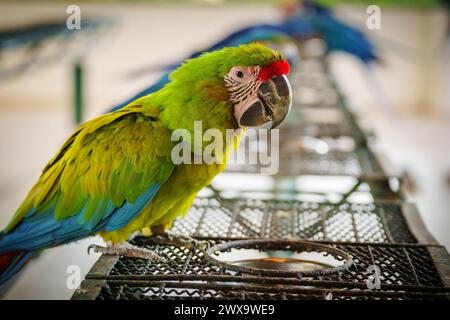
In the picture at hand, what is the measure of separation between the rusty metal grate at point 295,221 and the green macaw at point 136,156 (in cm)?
15

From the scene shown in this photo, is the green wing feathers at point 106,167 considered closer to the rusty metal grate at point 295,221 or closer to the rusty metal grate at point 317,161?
the rusty metal grate at point 295,221

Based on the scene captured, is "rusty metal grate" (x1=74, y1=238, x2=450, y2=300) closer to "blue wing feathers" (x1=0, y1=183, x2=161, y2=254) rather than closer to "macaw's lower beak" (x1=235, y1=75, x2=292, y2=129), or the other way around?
"blue wing feathers" (x1=0, y1=183, x2=161, y2=254)

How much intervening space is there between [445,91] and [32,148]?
13.8ft

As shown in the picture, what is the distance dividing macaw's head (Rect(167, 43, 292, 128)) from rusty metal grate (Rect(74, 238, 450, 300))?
0.24m

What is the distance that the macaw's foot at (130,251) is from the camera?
1009mm

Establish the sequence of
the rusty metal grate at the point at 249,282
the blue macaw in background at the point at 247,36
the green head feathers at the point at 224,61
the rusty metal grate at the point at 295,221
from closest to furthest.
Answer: the rusty metal grate at the point at 249,282, the green head feathers at the point at 224,61, the rusty metal grate at the point at 295,221, the blue macaw in background at the point at 247,36

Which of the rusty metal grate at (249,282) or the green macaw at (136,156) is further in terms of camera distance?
the green macaw at (136,156)

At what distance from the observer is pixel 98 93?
7016 millimetres

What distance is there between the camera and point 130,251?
1.02 m

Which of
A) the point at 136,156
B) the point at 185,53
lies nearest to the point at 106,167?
the point at 136,156

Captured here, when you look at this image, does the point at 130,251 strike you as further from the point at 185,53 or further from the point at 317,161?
the point at 185,53

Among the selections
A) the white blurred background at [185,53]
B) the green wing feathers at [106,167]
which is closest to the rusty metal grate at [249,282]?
the green wing feathers at [106,167]

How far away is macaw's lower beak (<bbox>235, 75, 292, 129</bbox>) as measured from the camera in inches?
39.2
